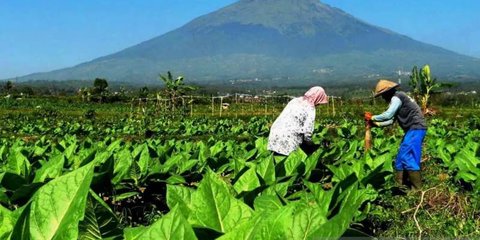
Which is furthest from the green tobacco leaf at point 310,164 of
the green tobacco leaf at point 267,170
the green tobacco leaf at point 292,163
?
the green tobacco leaf at point 267,170

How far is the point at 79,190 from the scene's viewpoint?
1383mm

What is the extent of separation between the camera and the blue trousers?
8289mm

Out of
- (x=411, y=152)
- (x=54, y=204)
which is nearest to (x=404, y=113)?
(x=411, y=152)

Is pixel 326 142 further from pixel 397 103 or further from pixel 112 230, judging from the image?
pixel 112 230

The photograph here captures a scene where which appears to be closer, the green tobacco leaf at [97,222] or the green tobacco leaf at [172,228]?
the green tobacco leaf at [172,228]

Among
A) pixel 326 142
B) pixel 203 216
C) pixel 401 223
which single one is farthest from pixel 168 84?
pixel 203 216

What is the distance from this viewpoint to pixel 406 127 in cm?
855

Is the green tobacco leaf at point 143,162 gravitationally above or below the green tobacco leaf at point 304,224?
below

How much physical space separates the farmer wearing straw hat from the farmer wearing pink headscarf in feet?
4.49

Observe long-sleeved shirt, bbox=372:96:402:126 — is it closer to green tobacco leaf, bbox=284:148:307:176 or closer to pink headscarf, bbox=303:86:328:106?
pink headscarf, bbox=303:86:328:106

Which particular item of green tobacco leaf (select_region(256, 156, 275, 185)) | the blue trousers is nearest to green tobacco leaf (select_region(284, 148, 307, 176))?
Result: green tobacco leaf (select_region(256, 156, 275, 185))

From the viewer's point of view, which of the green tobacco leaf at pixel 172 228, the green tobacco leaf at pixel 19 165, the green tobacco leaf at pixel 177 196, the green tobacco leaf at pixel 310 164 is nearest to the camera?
the green tobacco leaf at pixel 172 228

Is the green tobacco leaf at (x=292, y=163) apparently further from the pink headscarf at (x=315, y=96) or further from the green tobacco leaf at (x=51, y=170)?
the pink headscarf at (x=315, y=96)

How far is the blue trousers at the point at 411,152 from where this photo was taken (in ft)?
27.2
